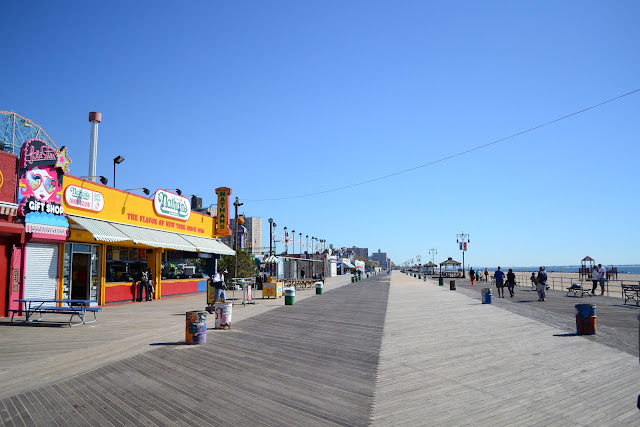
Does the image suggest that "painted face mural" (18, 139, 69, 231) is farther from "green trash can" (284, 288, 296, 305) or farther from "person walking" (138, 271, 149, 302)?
"green trash can" (284, 288, 296, 305)

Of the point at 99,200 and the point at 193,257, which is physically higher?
the point at 99,200

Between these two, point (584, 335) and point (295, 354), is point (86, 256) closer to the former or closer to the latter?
point (295, 354)

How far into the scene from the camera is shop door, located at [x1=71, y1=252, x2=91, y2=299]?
1814 centimetres

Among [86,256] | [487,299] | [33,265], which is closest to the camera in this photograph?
[33,265]

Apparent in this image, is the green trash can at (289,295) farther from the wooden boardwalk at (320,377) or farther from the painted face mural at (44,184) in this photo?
the painted face mural at (44,184)

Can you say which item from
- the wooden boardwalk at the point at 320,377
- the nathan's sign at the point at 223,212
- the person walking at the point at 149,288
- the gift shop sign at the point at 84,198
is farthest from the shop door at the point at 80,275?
the nathan's sign at the point at 223,212

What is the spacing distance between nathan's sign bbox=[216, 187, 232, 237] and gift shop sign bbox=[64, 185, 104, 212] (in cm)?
1128

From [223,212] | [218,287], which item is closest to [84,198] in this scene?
[218,287]

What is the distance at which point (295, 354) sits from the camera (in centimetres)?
905

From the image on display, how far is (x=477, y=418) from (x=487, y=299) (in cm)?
1690

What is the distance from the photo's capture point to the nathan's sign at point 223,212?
30.4m

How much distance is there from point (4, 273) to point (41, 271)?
67.0 inches

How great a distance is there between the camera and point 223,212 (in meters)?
30.9

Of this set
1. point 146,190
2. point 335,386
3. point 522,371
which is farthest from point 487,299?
point 146,190
